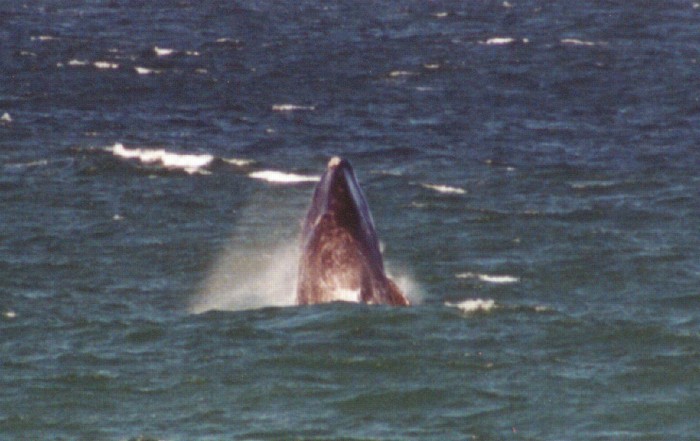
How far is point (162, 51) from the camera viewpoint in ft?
209

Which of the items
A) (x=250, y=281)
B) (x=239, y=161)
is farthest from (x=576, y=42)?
(x=250, y=281)

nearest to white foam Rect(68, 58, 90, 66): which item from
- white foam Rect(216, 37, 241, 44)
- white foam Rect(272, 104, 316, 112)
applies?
white foam Rect(216, 37, 241, 44)

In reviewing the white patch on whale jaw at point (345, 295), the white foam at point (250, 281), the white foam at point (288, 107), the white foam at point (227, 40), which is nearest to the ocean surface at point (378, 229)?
the white foam at point (250, 281)

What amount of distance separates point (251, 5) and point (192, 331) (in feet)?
189

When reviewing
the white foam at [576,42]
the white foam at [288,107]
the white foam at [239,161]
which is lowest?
the white foam at [576,42]

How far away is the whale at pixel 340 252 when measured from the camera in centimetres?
2433

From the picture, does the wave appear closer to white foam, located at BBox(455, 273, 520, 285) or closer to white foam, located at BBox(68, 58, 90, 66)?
white foam, located at BBox(455, 273, 520, 285)

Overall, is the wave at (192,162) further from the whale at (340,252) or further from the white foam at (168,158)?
the whale at (340,252)

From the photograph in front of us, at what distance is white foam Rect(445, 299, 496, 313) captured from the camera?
26.0 meters

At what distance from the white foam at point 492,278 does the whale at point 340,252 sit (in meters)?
3.42

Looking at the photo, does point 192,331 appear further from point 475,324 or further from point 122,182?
point 122,182

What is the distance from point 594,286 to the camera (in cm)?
2820

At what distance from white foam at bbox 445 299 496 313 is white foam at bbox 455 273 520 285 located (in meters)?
1.41

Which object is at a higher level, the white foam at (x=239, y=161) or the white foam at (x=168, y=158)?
the white foam at (x=168, y=158)
